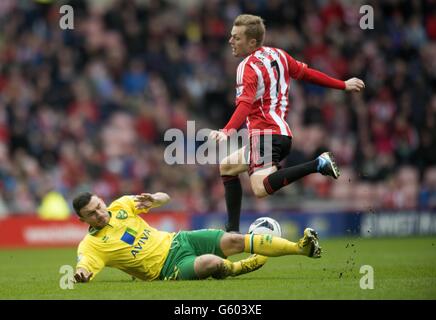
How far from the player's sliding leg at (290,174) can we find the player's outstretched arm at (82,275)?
6.70ft

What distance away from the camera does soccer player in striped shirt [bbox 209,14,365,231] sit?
30.8ft

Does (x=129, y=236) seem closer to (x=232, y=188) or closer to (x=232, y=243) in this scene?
Answer: (x=232, y=243)

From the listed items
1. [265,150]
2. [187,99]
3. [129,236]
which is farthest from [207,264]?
[187,99]

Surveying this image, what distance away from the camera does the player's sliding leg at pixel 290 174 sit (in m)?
9.06

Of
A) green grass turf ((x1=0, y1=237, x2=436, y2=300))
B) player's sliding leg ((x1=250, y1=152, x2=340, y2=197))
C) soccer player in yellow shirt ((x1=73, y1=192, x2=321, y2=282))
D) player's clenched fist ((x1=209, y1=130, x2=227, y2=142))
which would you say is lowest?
green grass turf ((x1=0, y1=237, x2=436, y2=300))

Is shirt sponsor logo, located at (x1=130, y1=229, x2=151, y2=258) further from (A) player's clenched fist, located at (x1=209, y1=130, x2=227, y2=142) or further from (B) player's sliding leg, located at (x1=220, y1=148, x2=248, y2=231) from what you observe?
(B) player's sliding leg, located at (x1=220, y1=148, x2=248, y2=231)

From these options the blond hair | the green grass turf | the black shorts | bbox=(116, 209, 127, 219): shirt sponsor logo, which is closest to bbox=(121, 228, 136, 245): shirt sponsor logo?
bbox=(116, 209, 127, 219): shirt sponsor logo

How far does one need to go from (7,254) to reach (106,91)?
5.32m

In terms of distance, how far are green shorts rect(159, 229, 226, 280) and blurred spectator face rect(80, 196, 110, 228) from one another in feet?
2.42

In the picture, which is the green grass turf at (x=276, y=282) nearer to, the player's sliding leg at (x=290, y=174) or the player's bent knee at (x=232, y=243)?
the player's bent knee at (x=232, y=243)

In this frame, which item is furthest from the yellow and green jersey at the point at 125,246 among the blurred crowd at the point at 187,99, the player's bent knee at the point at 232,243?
the blurred crowd at the point at 187,99

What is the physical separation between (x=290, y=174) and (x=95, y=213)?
6.76 ft
